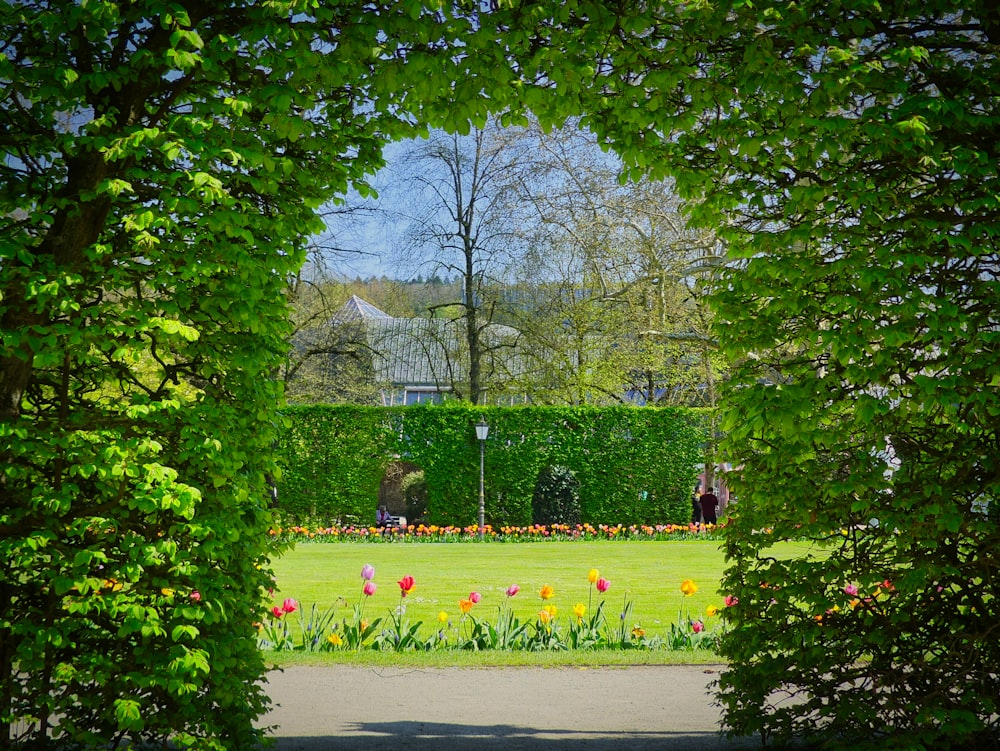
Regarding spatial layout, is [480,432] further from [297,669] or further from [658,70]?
[658,70]

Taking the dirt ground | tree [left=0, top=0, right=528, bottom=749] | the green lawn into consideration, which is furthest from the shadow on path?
the green lawn

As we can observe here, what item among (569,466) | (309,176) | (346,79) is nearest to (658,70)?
(346,79)

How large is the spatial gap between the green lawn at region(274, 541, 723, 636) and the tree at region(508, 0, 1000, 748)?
3.46 m

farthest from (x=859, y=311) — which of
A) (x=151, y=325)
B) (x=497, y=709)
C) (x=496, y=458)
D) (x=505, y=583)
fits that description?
(x=496, y=458)

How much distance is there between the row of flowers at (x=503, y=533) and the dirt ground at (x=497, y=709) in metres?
12.4

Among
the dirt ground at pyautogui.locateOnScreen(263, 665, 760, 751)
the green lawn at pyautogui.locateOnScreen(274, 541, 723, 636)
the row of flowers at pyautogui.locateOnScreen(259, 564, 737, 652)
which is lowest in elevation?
the green lawn at pyautogui.locateOnScreen(274, 541, 723, 636)

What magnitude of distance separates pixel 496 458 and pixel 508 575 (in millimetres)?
8596

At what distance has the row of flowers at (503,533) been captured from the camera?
2011cm

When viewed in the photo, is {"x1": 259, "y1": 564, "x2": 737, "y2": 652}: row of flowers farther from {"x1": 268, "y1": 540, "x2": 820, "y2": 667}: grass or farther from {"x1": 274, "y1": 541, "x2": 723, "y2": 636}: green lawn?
{"x1": 274, "y1": 541, "x2": 723, "y2": 636}: green lawn

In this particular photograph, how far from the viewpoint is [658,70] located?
4164mm

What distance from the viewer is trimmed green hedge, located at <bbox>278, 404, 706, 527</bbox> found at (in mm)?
21781

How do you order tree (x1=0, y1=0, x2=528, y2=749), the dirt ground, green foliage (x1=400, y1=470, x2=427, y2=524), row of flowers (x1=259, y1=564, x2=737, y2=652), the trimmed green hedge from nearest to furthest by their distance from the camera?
tree (x1=0, y1=0, x2=528, y2=749), the dirt ground, row of flowers (x1=259, y1=564, x2=737, y2=652), the trimmed green hedge, green foliage (x1=400, y1=470, x2=427, y2=524)

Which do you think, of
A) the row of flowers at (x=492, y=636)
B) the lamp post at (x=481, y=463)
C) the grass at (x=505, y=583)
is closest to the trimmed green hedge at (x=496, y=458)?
the lamp post at (x=481, y=463)

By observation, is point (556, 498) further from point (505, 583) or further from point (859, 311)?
point (859, 311)
